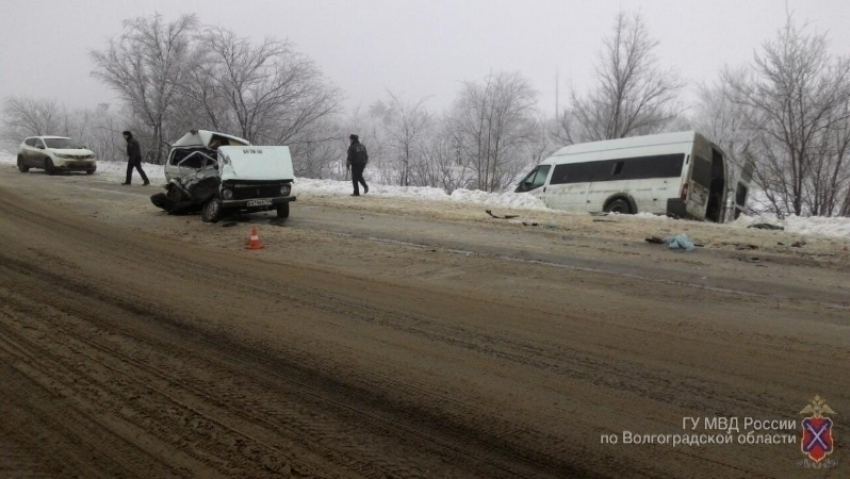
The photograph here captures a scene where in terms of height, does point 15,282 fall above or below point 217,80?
below

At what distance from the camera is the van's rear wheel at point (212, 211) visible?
930 cm

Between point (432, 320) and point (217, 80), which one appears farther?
point (217, 80)

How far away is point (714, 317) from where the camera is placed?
4117 mm

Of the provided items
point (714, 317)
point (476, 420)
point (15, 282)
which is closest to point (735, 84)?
point (714, 317)

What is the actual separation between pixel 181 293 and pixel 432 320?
2688 millimetres

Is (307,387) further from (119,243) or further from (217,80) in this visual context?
(217,80)

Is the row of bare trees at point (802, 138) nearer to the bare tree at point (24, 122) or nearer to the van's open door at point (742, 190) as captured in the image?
the van's open door at point (742, 190)

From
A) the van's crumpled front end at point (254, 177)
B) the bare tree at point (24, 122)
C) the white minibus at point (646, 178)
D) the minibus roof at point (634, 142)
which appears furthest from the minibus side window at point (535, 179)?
the bare tree at point (24, 122)

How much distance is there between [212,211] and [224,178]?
76 cm

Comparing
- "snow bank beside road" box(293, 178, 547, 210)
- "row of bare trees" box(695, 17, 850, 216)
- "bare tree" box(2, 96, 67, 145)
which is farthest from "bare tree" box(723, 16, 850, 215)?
"bare tree" box(2, 96, 67, 145)

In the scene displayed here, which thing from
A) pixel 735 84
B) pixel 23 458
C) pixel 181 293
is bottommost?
pixel 23 458

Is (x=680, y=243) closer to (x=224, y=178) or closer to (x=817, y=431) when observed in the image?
(x=817, y=431)

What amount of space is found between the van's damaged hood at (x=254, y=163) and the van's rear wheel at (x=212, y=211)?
56 cm

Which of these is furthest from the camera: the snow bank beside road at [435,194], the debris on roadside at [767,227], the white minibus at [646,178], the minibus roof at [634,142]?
the snow bank beside road at [435,194]
